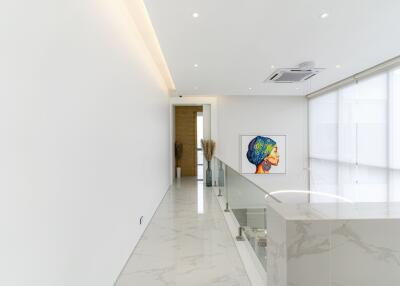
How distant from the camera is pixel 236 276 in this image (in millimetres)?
2906

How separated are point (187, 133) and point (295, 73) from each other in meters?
6.27

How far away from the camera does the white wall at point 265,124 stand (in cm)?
880

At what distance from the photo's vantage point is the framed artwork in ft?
28.8

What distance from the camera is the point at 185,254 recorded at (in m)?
3.50

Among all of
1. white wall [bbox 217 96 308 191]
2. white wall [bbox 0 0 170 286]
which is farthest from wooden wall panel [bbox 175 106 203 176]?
white wall [bbox 0 0 170 286]

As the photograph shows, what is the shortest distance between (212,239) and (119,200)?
5.71 ft

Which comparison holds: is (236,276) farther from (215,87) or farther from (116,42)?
(215,87)

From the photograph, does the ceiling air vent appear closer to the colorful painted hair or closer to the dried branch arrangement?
the colorful painted hair

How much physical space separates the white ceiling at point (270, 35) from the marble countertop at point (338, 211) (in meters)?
2.32

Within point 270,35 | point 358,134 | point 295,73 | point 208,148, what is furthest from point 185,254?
point 358,134

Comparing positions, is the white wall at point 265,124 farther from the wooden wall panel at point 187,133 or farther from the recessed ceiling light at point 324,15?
the recessed ceiling light at point 324,15

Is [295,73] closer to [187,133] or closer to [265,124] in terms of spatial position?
[265,124]

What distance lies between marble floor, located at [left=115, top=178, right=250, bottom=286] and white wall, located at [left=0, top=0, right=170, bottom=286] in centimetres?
33

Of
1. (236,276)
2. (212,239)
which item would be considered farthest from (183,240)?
(236,276)
